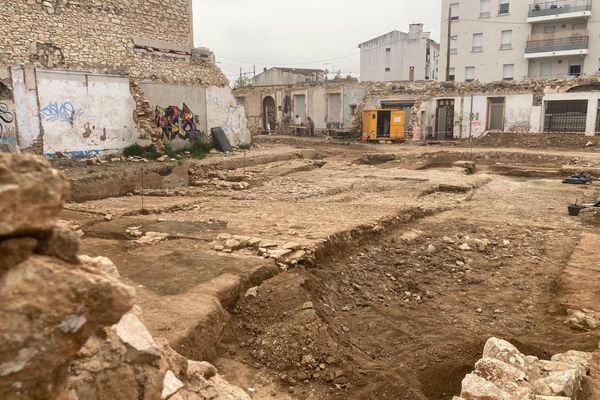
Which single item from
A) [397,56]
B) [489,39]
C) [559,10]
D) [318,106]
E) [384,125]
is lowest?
[384,125]

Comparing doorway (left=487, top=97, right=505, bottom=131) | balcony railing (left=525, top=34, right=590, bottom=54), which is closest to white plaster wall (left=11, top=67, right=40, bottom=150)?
doorway (left=487, top=97, right=505, bottom=131)

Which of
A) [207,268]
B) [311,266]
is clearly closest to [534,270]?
[311,266]

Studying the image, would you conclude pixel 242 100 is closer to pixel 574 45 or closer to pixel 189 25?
pixel 189 25

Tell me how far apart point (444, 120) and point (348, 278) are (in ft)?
92.1

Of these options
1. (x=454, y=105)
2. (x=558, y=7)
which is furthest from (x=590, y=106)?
(x=558, y=7)

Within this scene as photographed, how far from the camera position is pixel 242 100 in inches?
1700

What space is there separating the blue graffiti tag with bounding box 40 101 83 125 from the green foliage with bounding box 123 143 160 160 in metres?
2.08

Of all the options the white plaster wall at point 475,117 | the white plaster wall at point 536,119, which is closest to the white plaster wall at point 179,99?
the white plaster wall at point 475,117

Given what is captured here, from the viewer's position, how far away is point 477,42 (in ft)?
144

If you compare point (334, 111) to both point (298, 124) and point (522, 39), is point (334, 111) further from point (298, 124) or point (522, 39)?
point (522, 39)

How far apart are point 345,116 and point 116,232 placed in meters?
29.1

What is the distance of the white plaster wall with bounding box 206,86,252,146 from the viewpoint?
20375 millimetres

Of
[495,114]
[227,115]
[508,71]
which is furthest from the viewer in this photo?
[508,71]

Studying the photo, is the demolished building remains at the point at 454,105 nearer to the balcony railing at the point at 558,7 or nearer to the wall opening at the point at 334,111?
the wall opening at the point at 334,111
